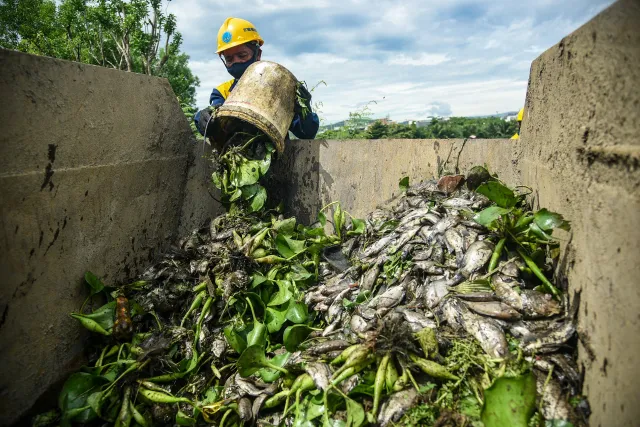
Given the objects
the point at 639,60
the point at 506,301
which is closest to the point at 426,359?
the point at 506,301

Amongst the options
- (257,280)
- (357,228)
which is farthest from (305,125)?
(257,280)

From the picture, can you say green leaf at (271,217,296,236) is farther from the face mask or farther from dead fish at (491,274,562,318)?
the face mask

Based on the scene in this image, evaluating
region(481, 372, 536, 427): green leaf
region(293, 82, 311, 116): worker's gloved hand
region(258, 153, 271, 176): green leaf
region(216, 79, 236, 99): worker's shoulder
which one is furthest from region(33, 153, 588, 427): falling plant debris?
region(216, 79, 236, 99): worker's shoulder

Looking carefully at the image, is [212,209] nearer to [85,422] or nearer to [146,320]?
[146,320]

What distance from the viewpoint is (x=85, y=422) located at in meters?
1.76

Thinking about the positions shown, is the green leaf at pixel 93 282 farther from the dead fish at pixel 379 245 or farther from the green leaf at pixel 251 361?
the dead fish at pixel 379 245

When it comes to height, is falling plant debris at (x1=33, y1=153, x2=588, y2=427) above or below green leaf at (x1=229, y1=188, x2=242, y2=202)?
below

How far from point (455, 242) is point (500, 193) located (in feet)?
1.19

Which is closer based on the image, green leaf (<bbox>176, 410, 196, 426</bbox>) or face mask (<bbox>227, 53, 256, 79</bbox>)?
green leaf (<bbox>176, 410, 196, 426</bbox>)

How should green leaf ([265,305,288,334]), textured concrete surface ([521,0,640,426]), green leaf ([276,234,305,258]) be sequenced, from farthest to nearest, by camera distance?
green leaf ([276,234,305,258])
green leaf ([265,305,288,334])
textured concrete surface ([521,0,640,426])

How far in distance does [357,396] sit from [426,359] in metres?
0.31

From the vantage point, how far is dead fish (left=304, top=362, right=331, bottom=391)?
4.99ft

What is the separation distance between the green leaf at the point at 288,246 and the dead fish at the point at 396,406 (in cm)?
123

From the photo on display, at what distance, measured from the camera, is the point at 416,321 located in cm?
161
